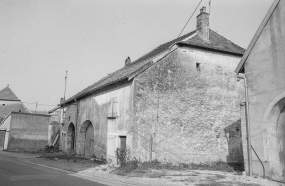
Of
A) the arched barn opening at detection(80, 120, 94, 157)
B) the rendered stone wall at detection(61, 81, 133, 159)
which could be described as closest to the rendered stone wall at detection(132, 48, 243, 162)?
the rendered stone wall at detection(61, 81, 133, 159)

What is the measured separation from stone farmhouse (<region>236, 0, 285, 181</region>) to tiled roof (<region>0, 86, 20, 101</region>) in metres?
56.4

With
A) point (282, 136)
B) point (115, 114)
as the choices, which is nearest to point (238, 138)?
point (282, 136)

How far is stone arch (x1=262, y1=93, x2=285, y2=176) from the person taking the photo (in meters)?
9.78

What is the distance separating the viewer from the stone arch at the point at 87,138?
19.7m

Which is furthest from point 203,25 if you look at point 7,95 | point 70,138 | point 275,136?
point 7,95

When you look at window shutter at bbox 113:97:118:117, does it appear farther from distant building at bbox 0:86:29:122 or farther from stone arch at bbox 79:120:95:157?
distant building at bbox 0:86:29:122

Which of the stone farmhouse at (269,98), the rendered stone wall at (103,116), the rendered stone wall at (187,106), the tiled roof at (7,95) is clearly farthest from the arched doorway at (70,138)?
the tiled roof at (7,95)

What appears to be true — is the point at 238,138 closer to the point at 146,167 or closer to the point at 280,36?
the point at 146,167

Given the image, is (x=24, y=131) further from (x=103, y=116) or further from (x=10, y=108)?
(x=10, y=108)

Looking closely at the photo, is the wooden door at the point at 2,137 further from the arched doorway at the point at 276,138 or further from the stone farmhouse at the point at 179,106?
the arched doorway at the point at 276,138

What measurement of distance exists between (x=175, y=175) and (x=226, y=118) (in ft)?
23.0

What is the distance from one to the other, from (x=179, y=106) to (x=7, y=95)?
5319 cm

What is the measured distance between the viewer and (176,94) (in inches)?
592

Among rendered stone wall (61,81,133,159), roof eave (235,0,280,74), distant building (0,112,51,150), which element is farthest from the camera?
distant building (0,112,51,150)
